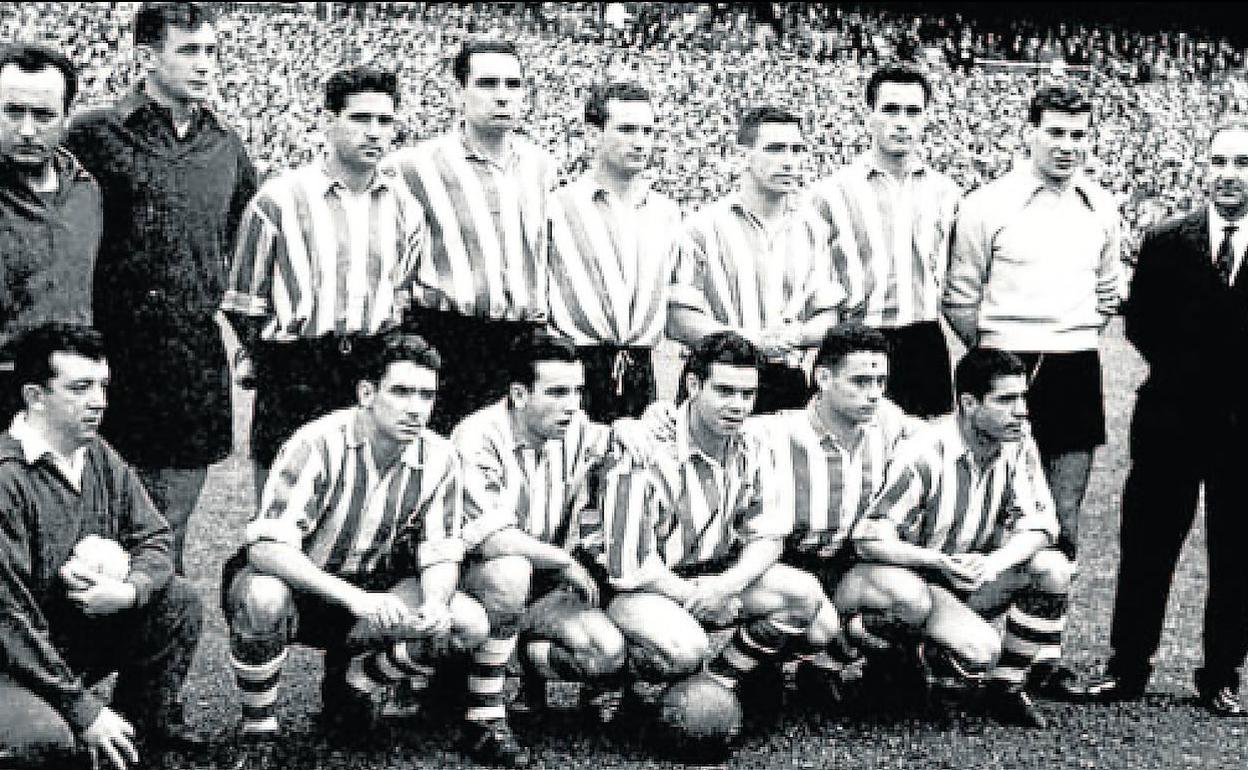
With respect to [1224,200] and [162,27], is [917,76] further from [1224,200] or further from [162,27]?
[162,27]

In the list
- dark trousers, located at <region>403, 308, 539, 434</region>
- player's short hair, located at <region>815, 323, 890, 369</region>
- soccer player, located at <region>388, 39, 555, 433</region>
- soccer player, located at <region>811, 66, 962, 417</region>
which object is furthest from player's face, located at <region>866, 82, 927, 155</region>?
dark trousers, located at <region>403, 308, 539, 434</region>

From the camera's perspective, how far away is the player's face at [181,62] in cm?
493

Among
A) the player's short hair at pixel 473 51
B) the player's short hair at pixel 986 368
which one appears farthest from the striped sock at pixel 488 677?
the player's short hair at pixel 473 51

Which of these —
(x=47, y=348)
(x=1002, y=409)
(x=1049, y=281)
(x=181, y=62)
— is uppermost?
(x=181, y=62)

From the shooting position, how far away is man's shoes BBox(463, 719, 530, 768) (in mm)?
4543

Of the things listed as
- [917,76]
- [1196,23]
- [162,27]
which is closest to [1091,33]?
[1196,23]

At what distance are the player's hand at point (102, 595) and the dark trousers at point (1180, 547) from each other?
10.0ft

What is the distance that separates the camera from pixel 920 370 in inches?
219

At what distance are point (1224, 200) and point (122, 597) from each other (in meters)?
3.43

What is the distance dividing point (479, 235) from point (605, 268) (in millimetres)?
386

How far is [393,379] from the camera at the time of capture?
4.49 metres

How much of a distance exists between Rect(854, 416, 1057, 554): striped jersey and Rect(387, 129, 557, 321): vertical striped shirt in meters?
1.18

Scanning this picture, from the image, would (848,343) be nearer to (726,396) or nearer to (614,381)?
(726,396)

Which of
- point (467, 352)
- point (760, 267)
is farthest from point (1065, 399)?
point (467, 352)
